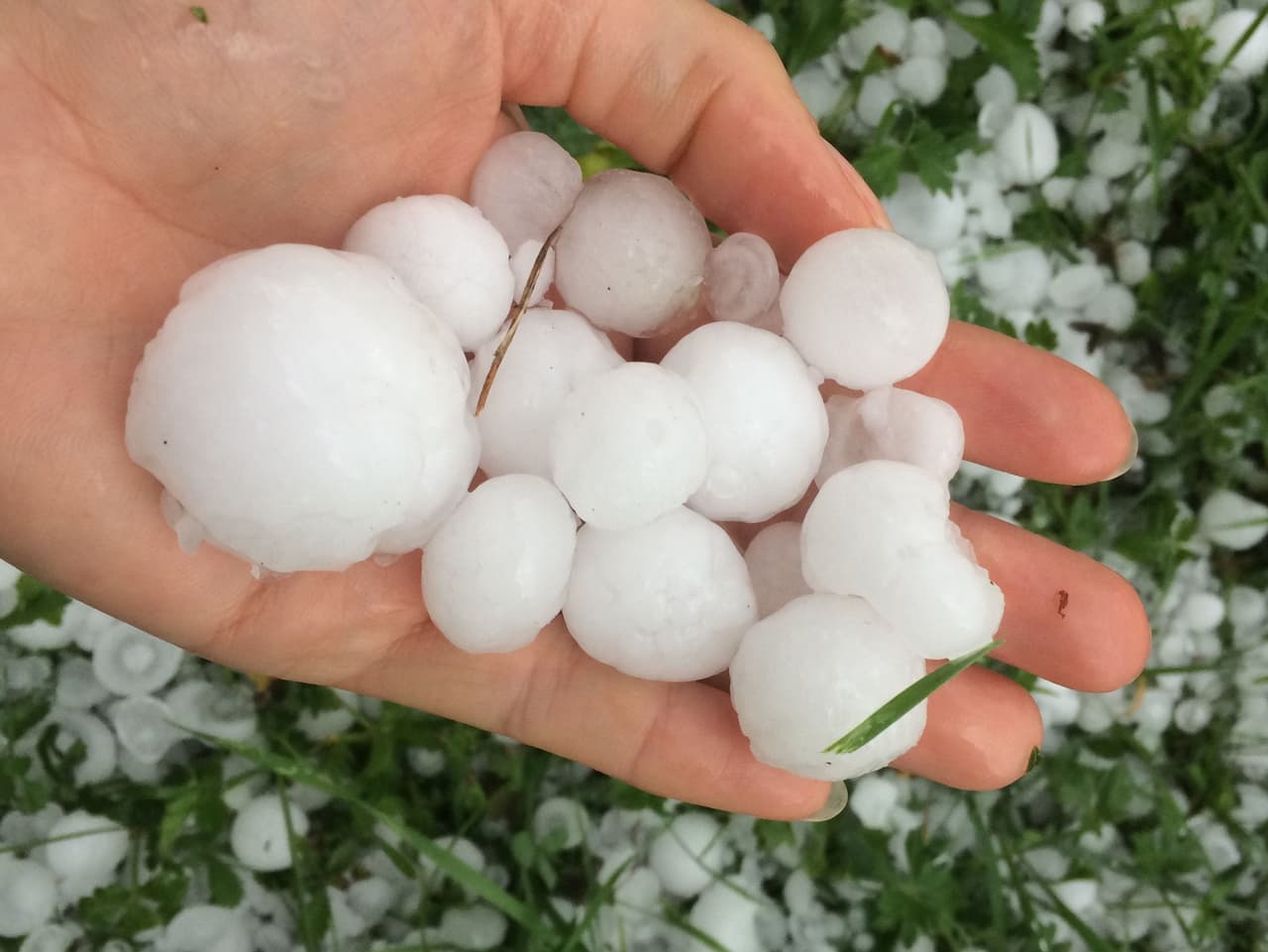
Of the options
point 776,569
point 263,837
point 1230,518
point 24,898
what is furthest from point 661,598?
point 1230,518

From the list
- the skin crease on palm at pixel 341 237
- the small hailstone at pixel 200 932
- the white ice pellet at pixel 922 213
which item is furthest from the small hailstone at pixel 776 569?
the small hailstone at pixel 200 932

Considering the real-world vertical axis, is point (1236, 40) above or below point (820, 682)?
above

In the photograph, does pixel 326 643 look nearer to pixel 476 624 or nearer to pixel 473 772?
pixel 476 624

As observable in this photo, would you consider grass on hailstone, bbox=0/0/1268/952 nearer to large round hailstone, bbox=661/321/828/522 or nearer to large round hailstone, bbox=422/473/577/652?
large round hailstone, bbox=422/473/577/652

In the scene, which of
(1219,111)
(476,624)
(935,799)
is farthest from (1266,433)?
(476,624)

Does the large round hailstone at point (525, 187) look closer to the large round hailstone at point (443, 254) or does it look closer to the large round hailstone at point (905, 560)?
the large round hailstone at point (443, 254)

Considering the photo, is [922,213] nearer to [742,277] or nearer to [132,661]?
[742,277]
